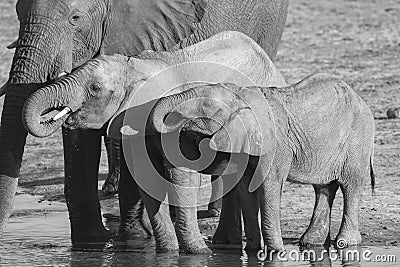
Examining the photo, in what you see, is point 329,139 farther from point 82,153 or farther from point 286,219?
point 82,153

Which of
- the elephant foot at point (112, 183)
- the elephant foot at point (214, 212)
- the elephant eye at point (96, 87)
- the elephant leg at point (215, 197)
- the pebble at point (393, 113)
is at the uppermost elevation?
the pebble at point (393, 113)

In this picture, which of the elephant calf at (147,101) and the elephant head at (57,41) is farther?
the elephant head at (57,41)

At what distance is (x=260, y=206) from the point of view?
7000mm

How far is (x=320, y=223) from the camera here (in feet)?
24.3

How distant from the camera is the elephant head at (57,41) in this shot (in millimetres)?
7227

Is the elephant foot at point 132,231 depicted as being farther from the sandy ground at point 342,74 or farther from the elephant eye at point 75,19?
the elephant eye at point 75,19

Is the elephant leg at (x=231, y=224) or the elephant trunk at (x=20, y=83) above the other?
the elephant trunk at (x=20, y=83)

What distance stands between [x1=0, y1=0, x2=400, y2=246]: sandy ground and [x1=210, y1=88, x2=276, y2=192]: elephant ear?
0.84m

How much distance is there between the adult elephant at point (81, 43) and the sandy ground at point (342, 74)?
0.93 meters

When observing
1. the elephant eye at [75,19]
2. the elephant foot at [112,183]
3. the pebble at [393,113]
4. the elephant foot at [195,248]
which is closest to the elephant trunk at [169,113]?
the elephant foot at [195,248]

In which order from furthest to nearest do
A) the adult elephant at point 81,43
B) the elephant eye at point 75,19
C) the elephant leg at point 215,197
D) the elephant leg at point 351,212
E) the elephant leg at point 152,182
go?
the elephant leg at point 215,197 < the elephant eye at point 75,19 < the elephant leg at point 351,212 < the adult elephant at point 81,43 < the elephant leg at point 152,182

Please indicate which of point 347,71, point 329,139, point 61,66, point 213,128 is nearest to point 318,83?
point 329,139

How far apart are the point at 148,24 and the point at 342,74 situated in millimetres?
5853

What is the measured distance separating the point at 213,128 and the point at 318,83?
80 centimetres
